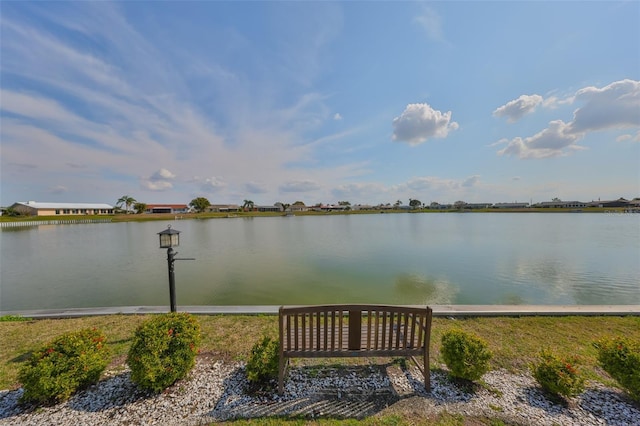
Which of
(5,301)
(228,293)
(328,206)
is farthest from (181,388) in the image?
(328,206)

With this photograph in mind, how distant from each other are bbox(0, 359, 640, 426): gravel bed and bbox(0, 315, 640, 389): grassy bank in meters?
0.43

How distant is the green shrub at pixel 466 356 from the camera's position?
3.03m

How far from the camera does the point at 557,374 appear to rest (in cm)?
280

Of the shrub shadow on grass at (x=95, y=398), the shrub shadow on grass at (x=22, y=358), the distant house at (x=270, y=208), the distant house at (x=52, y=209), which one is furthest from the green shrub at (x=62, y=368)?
the distant house at (x=270, y=208)

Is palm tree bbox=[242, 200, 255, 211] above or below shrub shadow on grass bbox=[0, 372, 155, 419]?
above

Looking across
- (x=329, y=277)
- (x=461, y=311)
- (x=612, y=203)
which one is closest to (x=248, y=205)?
(x=329, y=277)

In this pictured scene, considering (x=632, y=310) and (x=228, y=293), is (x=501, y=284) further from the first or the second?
(x=228, y=293)

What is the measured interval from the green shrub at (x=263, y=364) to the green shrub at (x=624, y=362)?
404cm

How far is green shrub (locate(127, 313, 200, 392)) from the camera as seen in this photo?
110 inches

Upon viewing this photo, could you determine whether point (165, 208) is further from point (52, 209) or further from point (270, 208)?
point (270, 208)

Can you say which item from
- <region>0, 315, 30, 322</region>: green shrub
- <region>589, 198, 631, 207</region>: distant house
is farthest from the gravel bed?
<region>589, 198, 631, 207</region>: distant house

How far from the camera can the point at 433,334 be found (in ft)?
14.5

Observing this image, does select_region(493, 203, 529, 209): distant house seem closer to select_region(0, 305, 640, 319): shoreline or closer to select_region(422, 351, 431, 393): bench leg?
select_region(0, 305, 640, 319): shoreline

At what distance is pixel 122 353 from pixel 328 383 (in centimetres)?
339
